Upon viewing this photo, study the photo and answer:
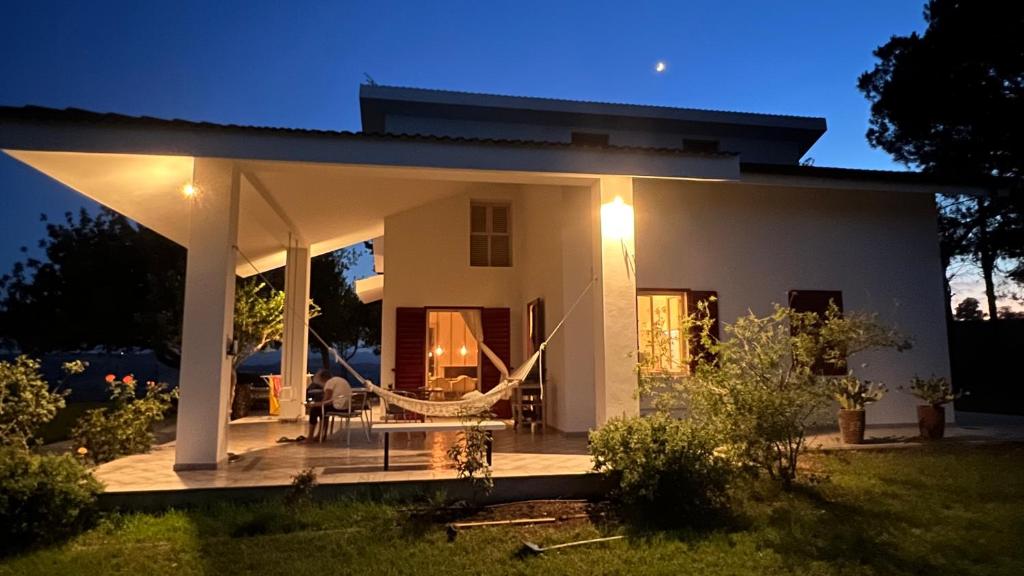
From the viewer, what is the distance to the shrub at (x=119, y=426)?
6.32 meters

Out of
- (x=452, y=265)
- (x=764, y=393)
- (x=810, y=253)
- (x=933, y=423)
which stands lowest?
(x=933, y=423)

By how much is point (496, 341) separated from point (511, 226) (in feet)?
6.63

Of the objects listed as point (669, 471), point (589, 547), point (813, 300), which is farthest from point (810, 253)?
point (589, 547)

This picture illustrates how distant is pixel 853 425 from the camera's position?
702 centimetres

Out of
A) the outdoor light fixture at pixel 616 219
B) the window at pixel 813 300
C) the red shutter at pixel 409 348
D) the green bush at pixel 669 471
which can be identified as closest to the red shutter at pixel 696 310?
the window at pixel 813 300

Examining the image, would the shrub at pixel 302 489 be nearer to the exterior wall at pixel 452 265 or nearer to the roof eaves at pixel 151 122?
the roof eaves at pixel 151 122

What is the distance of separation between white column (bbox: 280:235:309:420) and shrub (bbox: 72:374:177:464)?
3.88 meters

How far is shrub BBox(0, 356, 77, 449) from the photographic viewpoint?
5.36 metres

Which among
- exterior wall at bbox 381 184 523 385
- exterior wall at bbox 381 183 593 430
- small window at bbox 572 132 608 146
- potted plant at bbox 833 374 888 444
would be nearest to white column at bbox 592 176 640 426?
potted plant at bbox 833 374 888 444

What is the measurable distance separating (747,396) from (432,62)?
92163mm

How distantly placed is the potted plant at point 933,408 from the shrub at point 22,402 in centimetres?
882

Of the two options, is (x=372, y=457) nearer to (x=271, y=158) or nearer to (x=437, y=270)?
(x=271, y=158)

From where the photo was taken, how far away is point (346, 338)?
23031 millimetres

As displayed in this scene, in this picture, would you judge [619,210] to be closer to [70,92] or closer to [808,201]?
[808,201]
